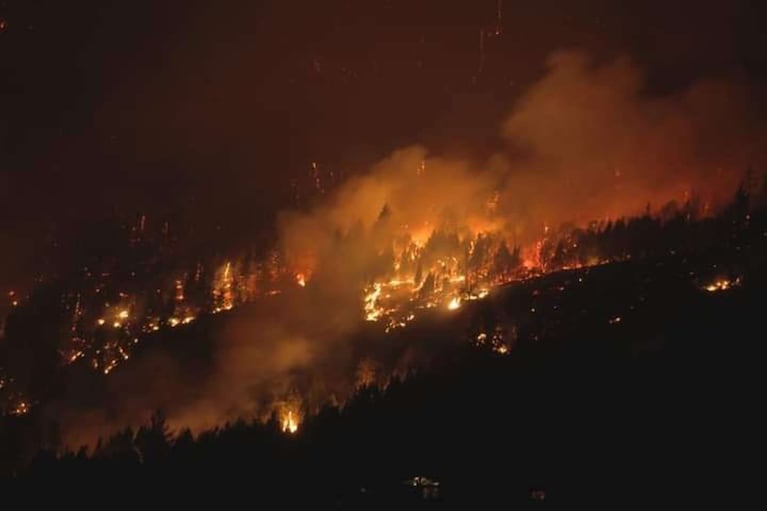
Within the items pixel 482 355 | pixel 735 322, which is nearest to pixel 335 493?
pixel 482 355

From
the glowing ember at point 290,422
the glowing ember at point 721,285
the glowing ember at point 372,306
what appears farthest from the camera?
the glowing ember at point 372,306

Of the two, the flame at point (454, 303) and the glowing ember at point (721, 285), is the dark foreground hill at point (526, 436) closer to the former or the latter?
the glowing ember at point (721, 285)

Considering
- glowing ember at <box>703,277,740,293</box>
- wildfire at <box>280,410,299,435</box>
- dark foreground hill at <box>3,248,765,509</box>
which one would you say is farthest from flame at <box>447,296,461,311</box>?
wildfire at <box>280,410,299,435</box>

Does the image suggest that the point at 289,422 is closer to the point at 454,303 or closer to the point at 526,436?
the point at 526,436

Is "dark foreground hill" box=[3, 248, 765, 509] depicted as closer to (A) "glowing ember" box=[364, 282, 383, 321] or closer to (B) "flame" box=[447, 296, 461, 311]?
(B) "flame" box=[447, 296, 461, 311]

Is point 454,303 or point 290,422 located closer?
point 290,422

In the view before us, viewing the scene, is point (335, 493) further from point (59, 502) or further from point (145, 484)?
point (59, 502)

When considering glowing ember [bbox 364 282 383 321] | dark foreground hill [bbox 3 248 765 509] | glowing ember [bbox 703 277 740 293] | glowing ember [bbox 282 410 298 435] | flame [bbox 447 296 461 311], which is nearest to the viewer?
dark foreground hill [bbox 3 248 765 509]

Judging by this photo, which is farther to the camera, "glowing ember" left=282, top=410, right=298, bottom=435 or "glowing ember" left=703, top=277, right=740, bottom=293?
"glowing ember" left=703, top=277, right=740, bottom=293

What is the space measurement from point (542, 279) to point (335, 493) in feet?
357

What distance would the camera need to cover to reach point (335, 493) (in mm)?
75188

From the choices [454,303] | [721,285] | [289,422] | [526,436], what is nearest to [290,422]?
[289,422]

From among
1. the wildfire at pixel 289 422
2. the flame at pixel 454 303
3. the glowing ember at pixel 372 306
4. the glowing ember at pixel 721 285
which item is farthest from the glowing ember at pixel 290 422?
the glowing ember at pixel 721 285

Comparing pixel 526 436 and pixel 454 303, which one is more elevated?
pixel 454 303
